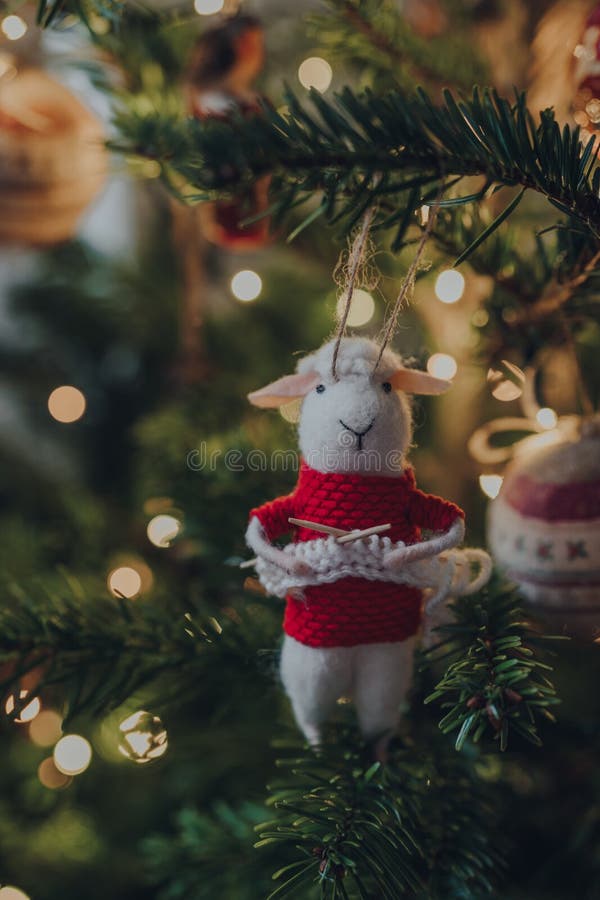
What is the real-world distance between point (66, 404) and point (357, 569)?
646 millimetres

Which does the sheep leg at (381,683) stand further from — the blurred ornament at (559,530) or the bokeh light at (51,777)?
the bokeh light at (51,777)

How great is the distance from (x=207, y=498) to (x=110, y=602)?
0.34ft

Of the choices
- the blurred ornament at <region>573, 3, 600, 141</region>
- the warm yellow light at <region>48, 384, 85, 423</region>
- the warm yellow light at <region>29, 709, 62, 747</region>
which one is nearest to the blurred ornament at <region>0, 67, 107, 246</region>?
the warm yellow light at <region>48, 384, 85, 423</region>

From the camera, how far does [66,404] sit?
932mm

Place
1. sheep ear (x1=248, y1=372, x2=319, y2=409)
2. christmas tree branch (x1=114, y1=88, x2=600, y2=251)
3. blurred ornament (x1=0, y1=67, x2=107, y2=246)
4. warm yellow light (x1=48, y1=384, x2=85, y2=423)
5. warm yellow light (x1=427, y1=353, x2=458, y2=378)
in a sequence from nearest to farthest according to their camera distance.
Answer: christmas tree branch (x1=114, y1=88, x2=600, y2=251) → sheep ear (x1=248, y1=372, x2=319, y2=409) → warm yellow light (x1=427, y1=353, x2=458, y2=378) → blurred ornament (x1=0, y1=67, x2=107, y2=246) → warm yellow light (x1=48, y1=384, x2=85, y2=423)

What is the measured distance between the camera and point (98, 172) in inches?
27.0

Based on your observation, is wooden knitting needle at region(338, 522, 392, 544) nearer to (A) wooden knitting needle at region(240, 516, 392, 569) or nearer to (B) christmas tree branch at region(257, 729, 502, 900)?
(A) wooden knitting needle at region(240, 516, 392, 569)

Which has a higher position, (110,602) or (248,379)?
(248,379)

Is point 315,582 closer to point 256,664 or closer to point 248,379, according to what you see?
point 256,664

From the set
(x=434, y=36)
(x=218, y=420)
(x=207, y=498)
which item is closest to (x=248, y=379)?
(x=218, y=420)

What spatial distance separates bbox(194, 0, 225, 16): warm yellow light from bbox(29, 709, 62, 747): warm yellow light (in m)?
0.68

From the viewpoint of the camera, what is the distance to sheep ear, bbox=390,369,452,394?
419 millimetres

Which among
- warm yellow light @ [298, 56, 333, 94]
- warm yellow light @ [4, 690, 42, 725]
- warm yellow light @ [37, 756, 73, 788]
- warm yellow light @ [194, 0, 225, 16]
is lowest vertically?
warm yellow light @ [37, 756, 73, 788]

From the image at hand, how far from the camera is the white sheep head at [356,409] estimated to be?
393mm
